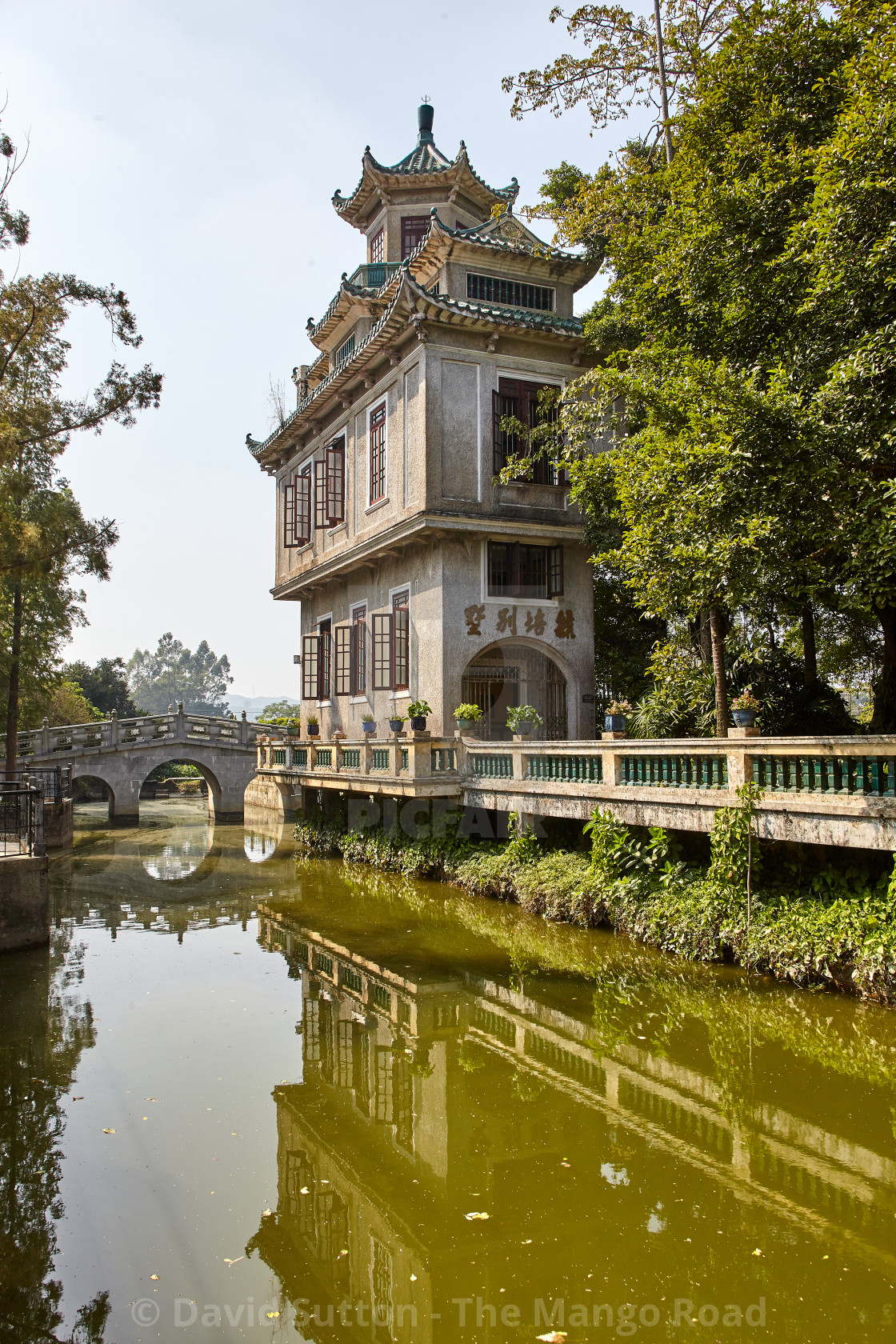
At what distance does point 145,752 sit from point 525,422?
53.7 ft

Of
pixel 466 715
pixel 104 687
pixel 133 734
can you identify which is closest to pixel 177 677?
pixel 104 687

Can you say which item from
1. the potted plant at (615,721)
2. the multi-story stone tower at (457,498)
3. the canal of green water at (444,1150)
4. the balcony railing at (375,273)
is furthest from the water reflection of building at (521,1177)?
the balcony railing at (375,273)

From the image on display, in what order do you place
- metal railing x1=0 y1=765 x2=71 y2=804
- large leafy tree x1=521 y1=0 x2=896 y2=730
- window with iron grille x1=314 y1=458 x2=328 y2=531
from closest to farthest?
large leafy tree x1=521 y1=0 x2=896 y2=730, window with iron grille x1=314 y1=458 x2=328 y2=531, metal railing x1=0 y1=765 x2=71 y2=804

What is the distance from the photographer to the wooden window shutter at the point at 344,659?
19.1 meters

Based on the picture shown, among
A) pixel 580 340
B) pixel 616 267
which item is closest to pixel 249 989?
pixel 616 267

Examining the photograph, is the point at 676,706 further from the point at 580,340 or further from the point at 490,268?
the point at 490,268

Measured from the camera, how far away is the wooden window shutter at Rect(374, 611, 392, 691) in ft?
55.1

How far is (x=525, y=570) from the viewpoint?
16.3 m

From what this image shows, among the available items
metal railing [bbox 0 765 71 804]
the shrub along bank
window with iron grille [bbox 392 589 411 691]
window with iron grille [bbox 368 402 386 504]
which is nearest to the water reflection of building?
the shrub along bank

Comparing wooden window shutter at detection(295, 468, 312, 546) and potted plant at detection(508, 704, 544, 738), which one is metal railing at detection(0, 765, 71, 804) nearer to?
wooden window shutter at detection(295, 468, 312, 546)

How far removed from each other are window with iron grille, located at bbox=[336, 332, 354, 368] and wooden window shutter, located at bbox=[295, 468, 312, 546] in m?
2.74

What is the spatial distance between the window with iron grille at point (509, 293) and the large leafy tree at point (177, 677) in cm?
10124

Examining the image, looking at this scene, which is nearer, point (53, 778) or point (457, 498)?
point (457, 498)

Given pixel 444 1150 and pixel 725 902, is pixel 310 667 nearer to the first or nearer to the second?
pixel 725 902
